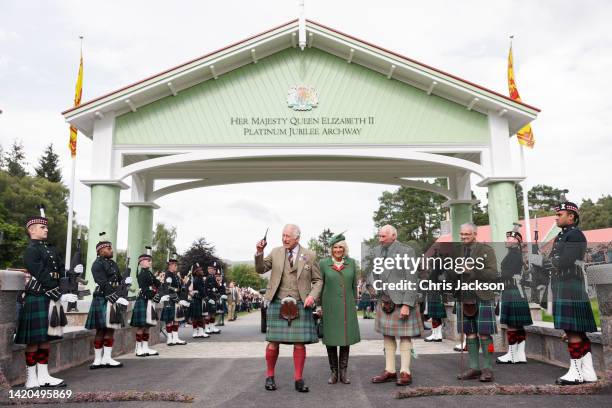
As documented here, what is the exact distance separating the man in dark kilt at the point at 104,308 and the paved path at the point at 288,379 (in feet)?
1.07

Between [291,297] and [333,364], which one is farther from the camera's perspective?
[333,364]

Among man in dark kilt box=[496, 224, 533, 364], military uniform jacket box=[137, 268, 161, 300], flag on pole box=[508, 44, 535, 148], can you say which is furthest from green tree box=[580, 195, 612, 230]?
military uniform jacket box=[137, 268, 161, 300]

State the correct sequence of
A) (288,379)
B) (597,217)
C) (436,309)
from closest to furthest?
(288,379) < (436,309) < (597,217)

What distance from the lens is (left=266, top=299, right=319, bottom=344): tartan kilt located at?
5.83 m

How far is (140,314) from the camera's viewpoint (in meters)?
9.45

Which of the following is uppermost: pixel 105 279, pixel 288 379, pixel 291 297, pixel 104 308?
pixel 105 279

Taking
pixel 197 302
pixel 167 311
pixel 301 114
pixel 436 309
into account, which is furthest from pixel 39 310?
pixel 301 114

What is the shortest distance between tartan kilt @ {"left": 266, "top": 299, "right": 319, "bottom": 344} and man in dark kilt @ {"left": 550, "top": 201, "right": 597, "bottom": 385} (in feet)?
10.0

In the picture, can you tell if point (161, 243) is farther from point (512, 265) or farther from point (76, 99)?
point (512, 265)

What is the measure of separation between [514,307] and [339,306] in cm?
315

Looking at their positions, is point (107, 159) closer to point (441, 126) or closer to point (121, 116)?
point (121, 116)

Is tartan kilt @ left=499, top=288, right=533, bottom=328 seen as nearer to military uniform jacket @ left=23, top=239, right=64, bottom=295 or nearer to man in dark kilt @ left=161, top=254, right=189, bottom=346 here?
military uniform jacket @ left=23, top=239, right=64, bottom=295

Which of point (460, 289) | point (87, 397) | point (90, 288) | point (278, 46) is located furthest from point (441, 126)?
point (87, 397)

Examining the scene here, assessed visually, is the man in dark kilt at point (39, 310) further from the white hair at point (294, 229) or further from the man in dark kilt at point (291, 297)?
the white hair at point (294, 229)
